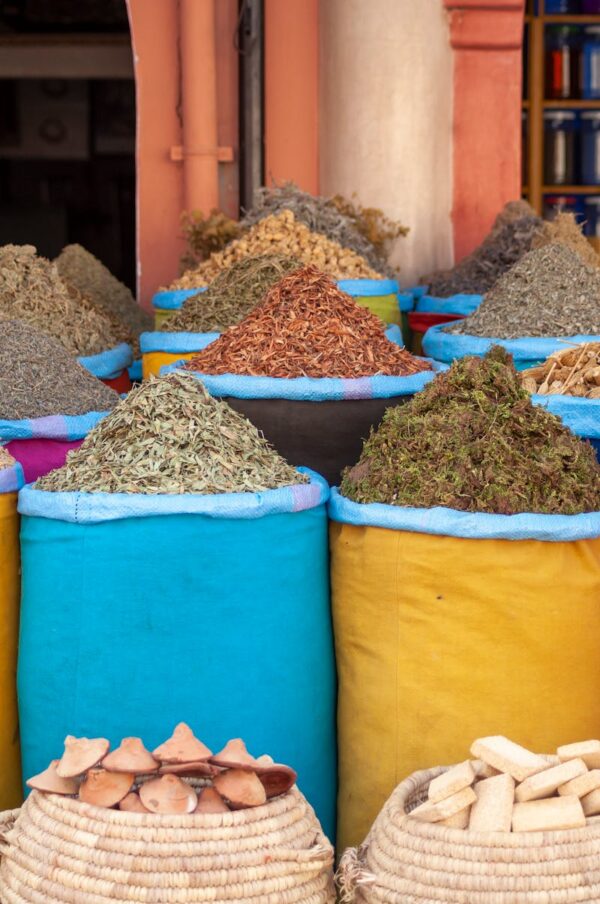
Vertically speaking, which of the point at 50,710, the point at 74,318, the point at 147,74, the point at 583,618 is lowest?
the point at 50,710

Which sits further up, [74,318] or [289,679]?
[74,318]

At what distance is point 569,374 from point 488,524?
0.81 meters

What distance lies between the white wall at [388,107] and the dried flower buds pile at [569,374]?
6.85ft

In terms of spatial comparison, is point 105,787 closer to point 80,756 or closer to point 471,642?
point 80,756

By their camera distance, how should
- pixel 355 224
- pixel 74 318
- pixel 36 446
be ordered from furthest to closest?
pixel 355 224 → pixel 74 318 → pixel 36 446

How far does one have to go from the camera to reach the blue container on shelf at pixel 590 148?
21.3ft

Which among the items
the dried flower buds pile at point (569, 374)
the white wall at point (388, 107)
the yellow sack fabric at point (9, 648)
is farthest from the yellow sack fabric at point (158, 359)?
the white wall at point (388, 107)

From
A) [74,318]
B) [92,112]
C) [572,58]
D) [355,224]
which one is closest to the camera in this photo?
[74,318]

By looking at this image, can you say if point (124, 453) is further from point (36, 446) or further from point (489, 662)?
point (489, 662)

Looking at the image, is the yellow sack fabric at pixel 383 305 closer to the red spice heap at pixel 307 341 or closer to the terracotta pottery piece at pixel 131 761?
the red spice heap at pixel 307 341

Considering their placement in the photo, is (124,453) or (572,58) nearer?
(124,453)

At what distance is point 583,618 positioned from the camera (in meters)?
2.18

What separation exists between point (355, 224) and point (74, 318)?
1.29 metres

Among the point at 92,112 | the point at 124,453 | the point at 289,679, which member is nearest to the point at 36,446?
the point at 124,453
